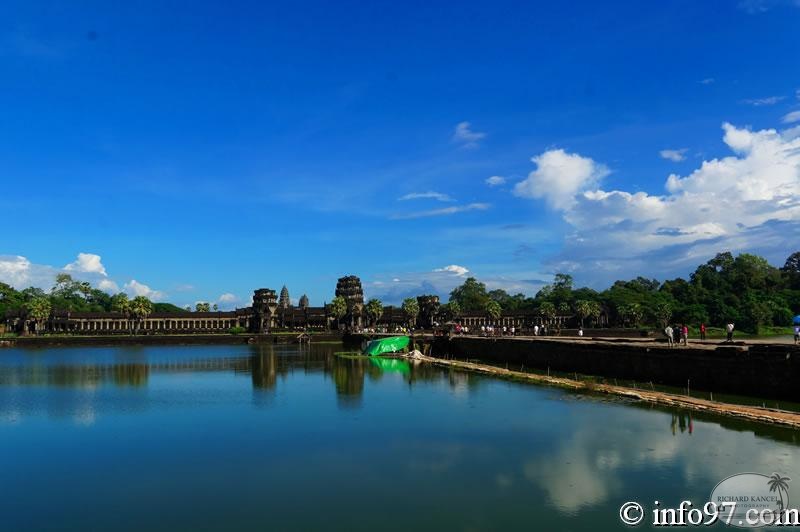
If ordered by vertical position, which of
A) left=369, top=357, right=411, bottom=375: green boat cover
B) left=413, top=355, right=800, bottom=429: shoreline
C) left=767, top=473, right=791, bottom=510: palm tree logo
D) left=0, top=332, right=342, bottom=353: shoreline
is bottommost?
left=369, top=357, right=411, bottom=375: green boat cover

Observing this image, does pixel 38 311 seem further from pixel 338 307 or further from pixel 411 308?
pixel 411 308

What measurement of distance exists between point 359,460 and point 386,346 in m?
51.5

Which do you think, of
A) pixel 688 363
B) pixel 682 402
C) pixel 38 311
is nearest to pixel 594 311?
pixel 688 363

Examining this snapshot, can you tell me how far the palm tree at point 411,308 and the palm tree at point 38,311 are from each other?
81323 millimetres

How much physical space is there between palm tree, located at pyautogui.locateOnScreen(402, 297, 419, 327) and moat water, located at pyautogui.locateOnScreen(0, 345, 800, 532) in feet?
337

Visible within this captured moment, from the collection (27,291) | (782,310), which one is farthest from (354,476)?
(27,291)

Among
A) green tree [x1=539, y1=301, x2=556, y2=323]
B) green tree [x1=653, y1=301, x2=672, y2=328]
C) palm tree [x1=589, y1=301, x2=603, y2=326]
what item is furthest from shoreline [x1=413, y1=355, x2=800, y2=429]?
green tree [x1=539, y1=301, x2=556, y2=323]

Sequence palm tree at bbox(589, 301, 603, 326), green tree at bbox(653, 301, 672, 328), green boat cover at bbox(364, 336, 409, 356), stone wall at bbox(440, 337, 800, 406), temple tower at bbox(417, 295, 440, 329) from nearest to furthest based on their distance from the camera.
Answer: stone wall at bbox(440, 337, 800, 406) → green boat cover at bbox(364, 336, 409, 356) → green tree at bbox(653, 301, 672, 328) → palm tree at bbox(589, 301, 603, 326) → temple tower at bbox(417, 295, 440, 329)

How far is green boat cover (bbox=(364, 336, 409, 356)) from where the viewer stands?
7200 centimetres

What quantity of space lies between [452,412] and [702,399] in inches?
522

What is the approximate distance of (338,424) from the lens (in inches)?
1093

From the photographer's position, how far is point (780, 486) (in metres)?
16.6

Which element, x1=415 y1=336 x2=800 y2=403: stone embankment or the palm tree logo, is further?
x1=415 y1=336 x2=800 y2=403: stone embankment

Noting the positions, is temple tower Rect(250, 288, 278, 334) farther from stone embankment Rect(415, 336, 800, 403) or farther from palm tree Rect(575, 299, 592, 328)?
stone embankment Rect(415, 336, 800, 403)
